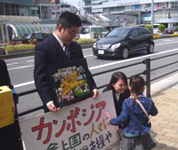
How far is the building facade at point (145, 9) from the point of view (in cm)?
7456

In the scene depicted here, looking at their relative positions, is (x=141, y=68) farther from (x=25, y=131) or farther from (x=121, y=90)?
(x=25, y=131)

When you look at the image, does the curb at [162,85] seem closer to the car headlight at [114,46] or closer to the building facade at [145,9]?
the car headlight at [114,46]

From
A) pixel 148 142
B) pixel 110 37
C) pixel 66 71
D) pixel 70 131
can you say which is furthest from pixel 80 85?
pixel 110 37

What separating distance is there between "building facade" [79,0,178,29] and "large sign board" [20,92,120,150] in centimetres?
6336

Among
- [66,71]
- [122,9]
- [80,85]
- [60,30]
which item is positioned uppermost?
[122,9]

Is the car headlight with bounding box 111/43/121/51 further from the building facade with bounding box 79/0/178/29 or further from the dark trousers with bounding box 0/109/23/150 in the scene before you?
the building facade with bounding box 79/0/178/29

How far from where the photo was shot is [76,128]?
7.24ft

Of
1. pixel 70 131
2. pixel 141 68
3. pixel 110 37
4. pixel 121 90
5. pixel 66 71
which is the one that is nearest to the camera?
pixel 66 71

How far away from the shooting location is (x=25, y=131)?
182 cm

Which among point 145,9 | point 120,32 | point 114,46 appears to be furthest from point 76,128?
point 145,9

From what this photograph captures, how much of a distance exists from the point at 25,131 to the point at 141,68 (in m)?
7.78

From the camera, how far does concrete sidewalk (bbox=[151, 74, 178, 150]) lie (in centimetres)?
310

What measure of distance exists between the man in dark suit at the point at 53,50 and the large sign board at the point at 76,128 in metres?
0.17

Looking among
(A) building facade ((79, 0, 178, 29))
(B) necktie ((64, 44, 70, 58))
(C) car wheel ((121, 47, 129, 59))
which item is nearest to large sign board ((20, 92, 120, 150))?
(B) necktie ((64, 44, 70, 58))
